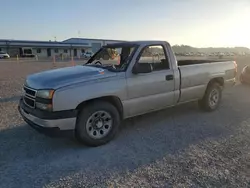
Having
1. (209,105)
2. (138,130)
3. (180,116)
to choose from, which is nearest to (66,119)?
(138,130)

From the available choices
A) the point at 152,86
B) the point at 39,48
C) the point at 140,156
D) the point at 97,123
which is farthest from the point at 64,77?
the point at 39,48

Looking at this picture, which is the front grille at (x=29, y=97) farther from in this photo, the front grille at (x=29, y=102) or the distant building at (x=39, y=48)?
the distant building at (x=39, y=48)

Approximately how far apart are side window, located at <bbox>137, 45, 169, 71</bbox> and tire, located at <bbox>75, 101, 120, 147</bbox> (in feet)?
4.50

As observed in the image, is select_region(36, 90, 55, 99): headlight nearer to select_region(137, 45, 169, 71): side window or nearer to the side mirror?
the side mirror

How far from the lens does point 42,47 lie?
221 ft

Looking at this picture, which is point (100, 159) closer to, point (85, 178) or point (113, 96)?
point (85, 178)

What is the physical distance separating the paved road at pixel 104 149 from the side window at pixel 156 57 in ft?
4.36

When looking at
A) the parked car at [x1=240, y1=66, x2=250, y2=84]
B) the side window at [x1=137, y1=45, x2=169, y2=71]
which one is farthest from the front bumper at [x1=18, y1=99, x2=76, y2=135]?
the parked car at [x1=240, y1=66, x2=250, y2=84]

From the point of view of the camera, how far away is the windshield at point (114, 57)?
458 cm

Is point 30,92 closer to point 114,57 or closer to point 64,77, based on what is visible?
point 64,77

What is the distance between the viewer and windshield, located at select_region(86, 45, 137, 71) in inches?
180

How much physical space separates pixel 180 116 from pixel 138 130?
1489 mm

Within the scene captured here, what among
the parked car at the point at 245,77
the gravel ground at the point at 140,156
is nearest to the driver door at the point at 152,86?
the gravel ground at the point at 140,156

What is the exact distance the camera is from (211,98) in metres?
6.22
